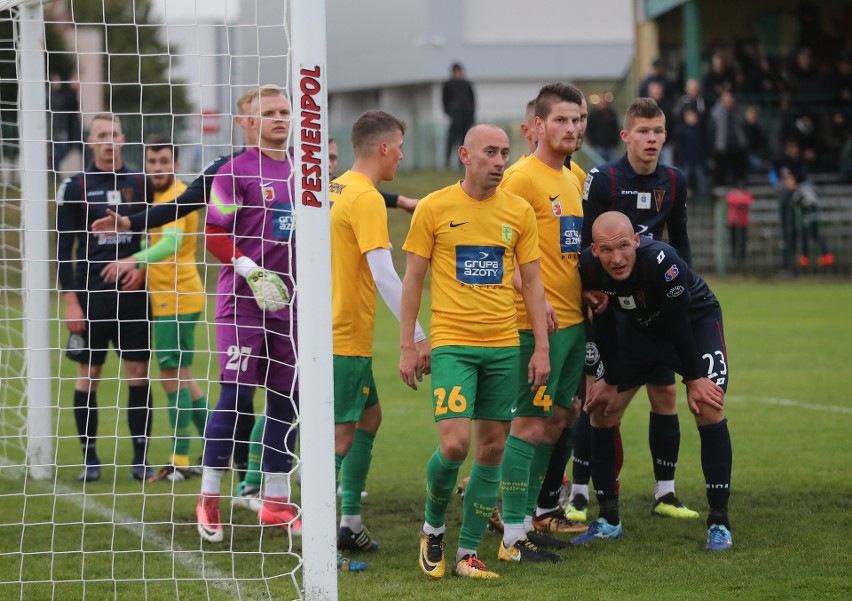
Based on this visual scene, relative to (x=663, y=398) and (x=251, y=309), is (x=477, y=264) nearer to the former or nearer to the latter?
(x=251, y=309)

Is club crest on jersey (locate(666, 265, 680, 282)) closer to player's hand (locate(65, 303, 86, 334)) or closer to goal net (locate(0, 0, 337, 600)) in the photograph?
goal net (locate(0, 0, 337, 600))

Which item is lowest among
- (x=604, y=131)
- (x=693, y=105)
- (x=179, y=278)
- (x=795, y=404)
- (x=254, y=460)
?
(x=795, y=404)

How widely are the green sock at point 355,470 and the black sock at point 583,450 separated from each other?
1.41 metres

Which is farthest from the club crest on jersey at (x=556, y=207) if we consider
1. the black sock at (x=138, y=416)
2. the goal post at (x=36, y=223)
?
the goal post at (x=36, y=223)

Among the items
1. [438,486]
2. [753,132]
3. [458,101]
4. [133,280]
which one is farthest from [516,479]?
[458,101]

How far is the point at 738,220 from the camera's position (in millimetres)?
22156

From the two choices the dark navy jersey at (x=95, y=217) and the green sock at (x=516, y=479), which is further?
the dark navy jersey at (x=95, y=217)

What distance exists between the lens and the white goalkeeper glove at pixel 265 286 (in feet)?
20.4

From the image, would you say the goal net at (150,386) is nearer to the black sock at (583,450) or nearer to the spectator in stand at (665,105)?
the black sock at (583,450)

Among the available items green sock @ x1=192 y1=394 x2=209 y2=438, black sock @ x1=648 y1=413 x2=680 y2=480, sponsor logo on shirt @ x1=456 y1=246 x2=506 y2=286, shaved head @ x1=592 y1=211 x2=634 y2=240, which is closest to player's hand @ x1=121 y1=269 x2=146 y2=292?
green sock @ x1=192 y1=394 x2=209 y2=438

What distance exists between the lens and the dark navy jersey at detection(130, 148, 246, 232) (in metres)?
6.70

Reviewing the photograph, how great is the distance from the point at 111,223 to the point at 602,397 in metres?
3.30

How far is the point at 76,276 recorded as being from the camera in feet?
28.5

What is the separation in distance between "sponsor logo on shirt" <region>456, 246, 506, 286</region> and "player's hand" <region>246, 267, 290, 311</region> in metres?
1.14
